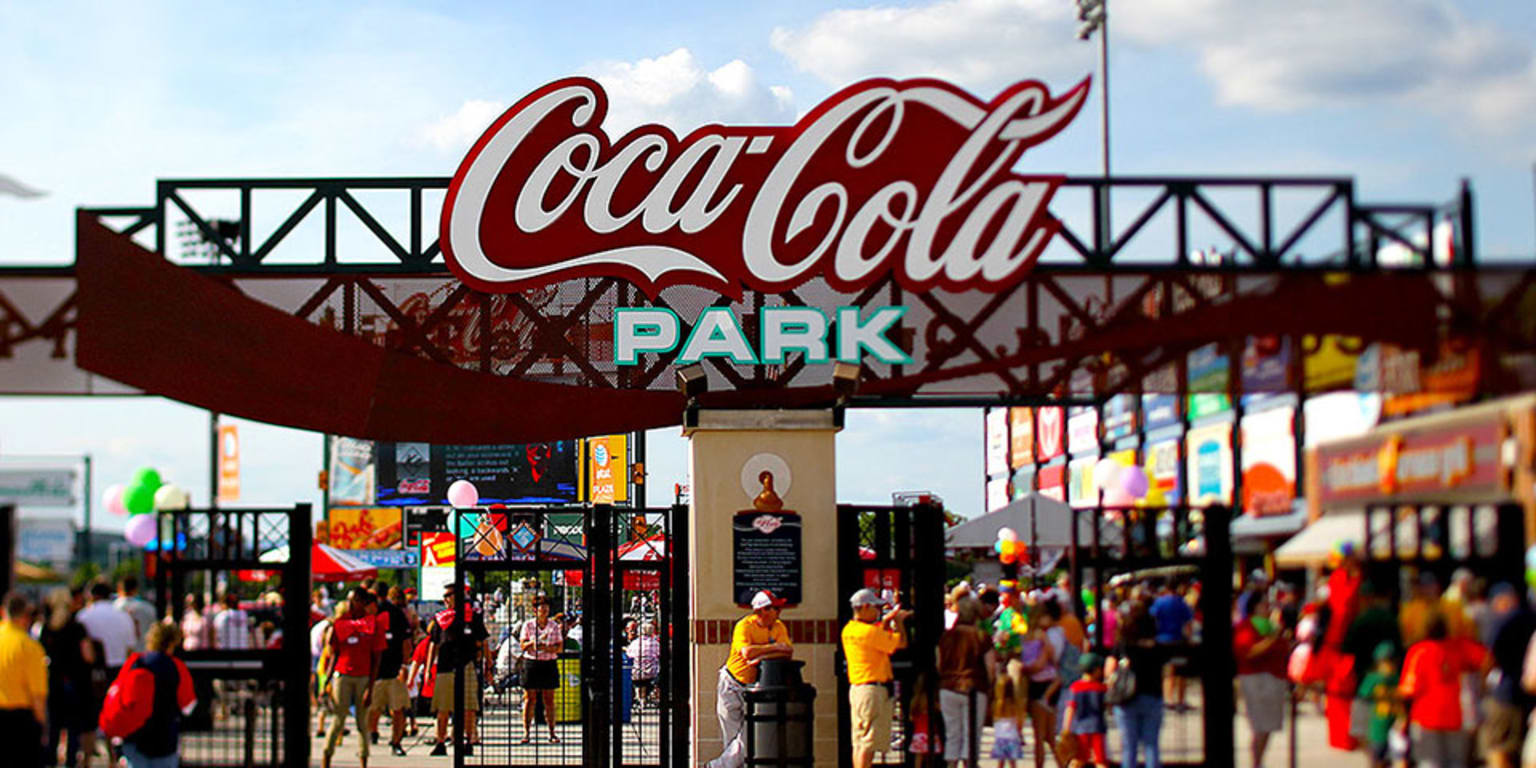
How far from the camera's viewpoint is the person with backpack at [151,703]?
13.7m

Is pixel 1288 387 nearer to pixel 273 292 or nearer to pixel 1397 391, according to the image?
pixel 1397 391

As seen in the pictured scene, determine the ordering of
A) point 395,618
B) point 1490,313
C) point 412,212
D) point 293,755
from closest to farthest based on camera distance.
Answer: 1. point 1490,313
2. point 293,755
3. point 412,212
4. point 395,618

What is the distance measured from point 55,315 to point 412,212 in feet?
10.6

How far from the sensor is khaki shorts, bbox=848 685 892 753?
596 inches

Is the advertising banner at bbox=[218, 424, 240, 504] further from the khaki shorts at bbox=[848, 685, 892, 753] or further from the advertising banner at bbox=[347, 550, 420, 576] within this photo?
the advertising banner at bbox=[347, 550, 420, 576]

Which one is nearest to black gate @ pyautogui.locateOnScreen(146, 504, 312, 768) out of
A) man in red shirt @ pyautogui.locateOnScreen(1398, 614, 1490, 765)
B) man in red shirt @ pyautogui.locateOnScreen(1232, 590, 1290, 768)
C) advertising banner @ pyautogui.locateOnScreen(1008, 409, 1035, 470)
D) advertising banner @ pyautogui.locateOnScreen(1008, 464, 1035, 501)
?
man in red shirt @ pyautogui.locateOnScreen(1232, 590, 1290, 768)

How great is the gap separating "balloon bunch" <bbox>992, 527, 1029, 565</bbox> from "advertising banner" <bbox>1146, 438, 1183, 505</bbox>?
4045 mm

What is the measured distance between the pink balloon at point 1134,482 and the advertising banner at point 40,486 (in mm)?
8438

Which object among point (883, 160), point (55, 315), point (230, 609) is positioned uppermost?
point (883, 160)

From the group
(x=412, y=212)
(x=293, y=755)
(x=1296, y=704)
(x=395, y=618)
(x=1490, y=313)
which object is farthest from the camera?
(x=395, y=618)

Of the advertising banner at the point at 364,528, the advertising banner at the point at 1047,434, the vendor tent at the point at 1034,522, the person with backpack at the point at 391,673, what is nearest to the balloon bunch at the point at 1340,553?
the vendor tent at the point at 1034,522

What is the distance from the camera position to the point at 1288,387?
1243cm

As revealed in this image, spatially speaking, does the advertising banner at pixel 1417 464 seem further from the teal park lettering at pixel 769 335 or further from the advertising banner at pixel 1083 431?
the teal park lettering at pixel 769 335

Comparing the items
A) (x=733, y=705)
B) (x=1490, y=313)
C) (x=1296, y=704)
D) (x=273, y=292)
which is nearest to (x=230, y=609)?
(x=273, y=292)
